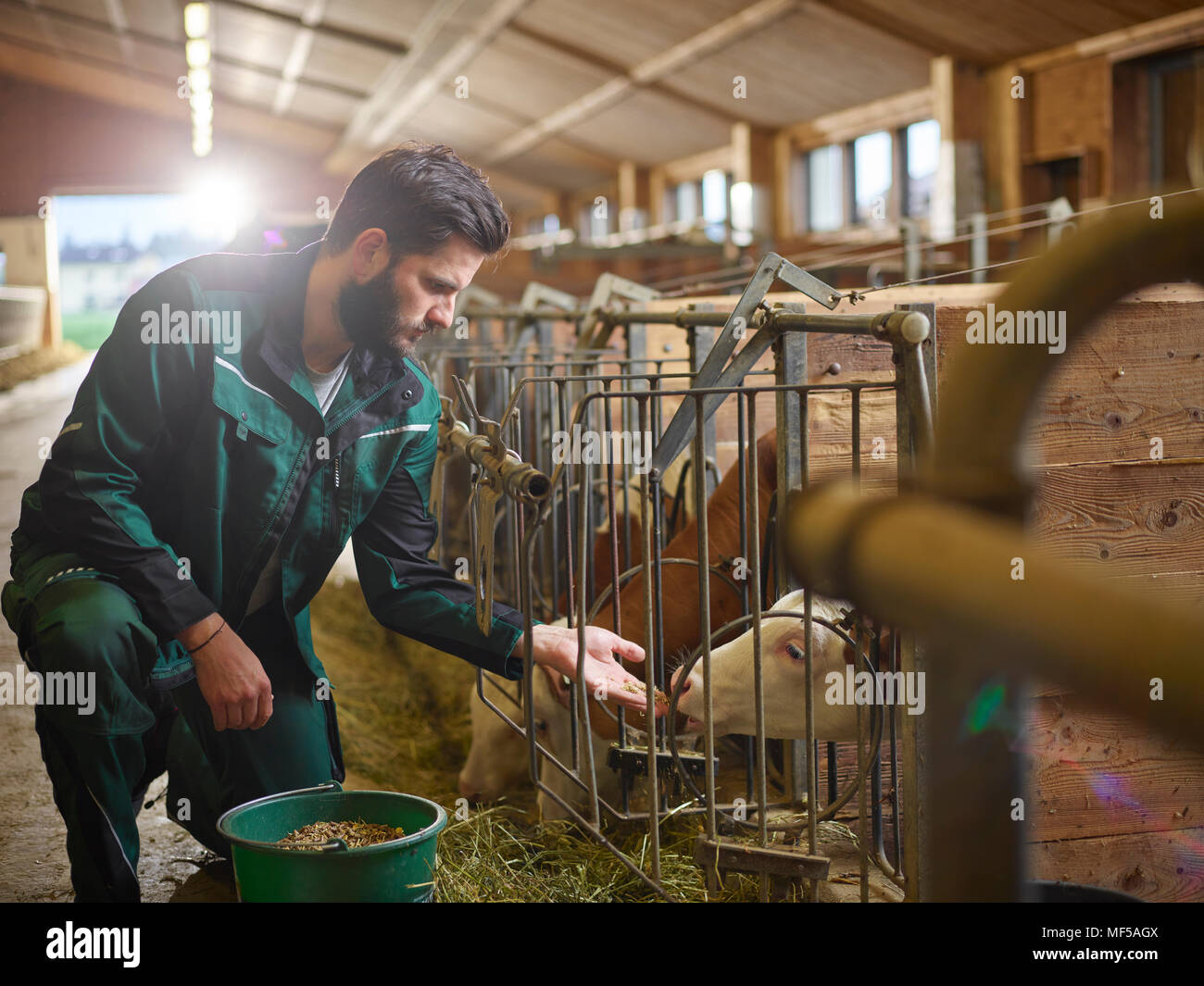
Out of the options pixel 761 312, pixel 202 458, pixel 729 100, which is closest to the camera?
pixel 202 458

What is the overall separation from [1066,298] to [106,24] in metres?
7.96

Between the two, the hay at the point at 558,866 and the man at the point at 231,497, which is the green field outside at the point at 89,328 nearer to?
the man at the point at 231,497

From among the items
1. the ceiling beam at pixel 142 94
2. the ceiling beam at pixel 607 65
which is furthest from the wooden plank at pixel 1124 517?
the ceiling beam at pixel 607 65

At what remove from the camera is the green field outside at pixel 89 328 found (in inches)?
76.9

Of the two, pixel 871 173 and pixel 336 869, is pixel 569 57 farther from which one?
pixel 336 869

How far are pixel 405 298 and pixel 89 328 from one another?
2.03ft

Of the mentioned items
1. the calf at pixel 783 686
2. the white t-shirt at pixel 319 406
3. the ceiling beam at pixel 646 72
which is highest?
the ceiling beam at pixel 646 72

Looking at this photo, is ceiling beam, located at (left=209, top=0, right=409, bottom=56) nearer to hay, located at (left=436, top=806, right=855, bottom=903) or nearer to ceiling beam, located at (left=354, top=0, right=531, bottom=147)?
ceiling beam, located at (left=354, top=0, right=531, bottom=147)

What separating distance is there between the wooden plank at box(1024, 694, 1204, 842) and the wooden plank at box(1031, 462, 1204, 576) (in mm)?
267

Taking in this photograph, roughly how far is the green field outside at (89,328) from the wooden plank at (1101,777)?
1.71 m

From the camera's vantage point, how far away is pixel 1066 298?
1.52ft

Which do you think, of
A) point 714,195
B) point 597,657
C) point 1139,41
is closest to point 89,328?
point 597,657
